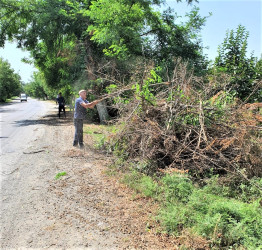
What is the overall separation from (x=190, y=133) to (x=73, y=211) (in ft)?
9.53

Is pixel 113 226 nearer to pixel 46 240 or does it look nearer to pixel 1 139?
pixel 46 240

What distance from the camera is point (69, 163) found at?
233 inches

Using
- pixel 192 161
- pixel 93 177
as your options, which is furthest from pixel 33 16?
pixel 192 161

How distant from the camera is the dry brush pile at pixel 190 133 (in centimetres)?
492

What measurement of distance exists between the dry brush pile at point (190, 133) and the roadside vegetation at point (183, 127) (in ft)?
0.07

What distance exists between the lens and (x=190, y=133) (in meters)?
5.18

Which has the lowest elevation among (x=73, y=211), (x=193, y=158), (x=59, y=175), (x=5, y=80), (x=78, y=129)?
(x=73, y=211)

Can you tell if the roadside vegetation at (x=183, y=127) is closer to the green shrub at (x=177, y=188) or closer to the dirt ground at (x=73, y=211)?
the green shrub at (x=177, y=188)

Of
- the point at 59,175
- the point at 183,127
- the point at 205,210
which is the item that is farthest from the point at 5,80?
the point at 205,210

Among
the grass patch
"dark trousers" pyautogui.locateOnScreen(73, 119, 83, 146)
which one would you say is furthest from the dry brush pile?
"dark trousers" pyautogui.locateOnScreen(73, 119, 83, 146)

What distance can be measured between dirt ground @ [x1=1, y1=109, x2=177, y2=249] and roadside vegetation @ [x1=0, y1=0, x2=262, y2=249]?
12.0 inches

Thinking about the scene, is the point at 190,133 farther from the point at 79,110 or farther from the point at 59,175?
the point at 79,110

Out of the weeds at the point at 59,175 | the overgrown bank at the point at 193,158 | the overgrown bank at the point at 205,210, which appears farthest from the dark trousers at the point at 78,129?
the overgrown bank at the point at 205,210

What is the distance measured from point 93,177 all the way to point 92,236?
2.00 m
